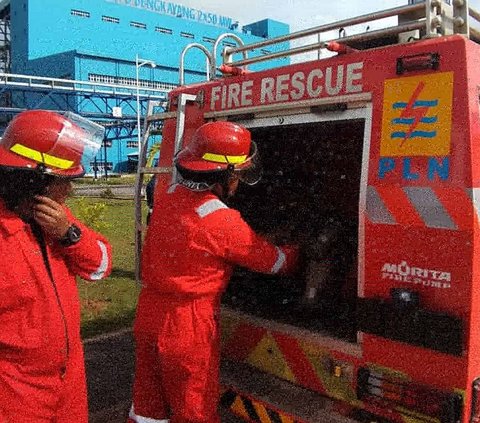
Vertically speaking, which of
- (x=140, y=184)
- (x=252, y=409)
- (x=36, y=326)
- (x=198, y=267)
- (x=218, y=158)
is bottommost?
(x=252, y=409)

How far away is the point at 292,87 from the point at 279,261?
93 centimetres

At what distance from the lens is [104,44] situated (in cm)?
4631

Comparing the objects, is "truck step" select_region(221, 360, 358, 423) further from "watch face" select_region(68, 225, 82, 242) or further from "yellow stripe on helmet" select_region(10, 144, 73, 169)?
"yellow stripe on helmet" select_region(10, 144, 73, 169)

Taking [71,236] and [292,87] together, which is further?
[292,87]

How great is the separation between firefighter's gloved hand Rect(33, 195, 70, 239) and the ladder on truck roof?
3.83 feet

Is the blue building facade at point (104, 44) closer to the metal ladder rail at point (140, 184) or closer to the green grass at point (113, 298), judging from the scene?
the green grass at point (113, 298)

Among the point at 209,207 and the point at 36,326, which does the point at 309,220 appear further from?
the point at 36,326

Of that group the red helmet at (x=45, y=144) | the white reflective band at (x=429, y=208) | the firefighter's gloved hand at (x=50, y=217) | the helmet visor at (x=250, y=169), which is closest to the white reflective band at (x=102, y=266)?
the firefighter's gloved hand at (x=50, y=217)

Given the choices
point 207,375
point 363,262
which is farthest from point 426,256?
point 207,375

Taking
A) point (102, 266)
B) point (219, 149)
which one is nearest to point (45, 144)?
point (102, 266)

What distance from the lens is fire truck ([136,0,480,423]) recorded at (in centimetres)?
235

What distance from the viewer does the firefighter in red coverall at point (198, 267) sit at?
9.75 ft

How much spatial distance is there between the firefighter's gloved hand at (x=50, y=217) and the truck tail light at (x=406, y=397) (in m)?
1.53

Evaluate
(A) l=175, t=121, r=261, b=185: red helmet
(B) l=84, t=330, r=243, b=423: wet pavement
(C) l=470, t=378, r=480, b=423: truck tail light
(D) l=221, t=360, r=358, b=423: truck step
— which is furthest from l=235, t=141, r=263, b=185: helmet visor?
(B) l=84, t=330, r=243, b=423: wet pavement
